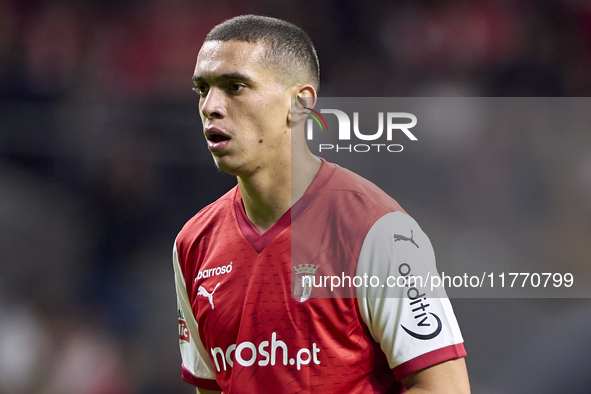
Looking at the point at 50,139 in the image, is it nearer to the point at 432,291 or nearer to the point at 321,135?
the point at 321,135

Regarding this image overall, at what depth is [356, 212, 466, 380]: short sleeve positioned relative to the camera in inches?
72.2

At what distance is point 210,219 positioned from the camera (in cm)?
231

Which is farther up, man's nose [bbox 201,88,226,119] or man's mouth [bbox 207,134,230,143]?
man's nose [bbox 201,88,226,119]

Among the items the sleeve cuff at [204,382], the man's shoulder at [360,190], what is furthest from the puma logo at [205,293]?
the man's shoulder at [360,190]

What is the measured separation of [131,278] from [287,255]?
225 cm

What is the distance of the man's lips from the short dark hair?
0.28 meters

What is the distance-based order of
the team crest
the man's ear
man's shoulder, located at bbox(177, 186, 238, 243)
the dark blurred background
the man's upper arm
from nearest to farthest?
the man's upper arm → the team crest → the man's ear → man's shoulder, located at bbox(177, 186, 238, 243) → the dark blurred background

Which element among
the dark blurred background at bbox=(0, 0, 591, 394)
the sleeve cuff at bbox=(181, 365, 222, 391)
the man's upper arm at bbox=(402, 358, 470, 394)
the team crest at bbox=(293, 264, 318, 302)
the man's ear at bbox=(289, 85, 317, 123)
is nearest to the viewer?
the man's upper arm at bbox=(402, 358, 470, 394)

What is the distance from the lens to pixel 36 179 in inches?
163

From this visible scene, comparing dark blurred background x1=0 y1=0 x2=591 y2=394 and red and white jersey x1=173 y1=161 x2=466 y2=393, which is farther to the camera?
dark blurred background x1=0 y1=0 x2=591 y2=394

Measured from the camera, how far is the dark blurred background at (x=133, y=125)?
3.88m

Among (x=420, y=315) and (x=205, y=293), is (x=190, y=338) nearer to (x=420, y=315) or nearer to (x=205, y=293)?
(x=205, y=293)

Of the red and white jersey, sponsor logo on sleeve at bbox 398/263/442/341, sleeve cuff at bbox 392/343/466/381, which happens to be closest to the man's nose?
the red and white jersey

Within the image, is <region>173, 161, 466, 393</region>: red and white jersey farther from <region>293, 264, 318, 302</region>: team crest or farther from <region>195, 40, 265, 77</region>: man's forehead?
<region>195, 40, 265, 77</region>: man's forehead
